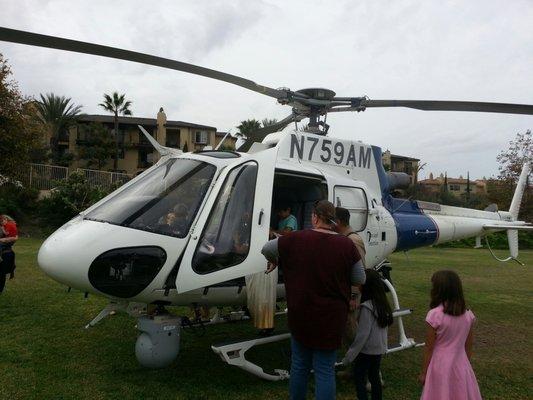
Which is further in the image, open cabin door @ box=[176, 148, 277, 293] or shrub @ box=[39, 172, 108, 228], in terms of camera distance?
shrub @ box=[39, 172, 108, 228]

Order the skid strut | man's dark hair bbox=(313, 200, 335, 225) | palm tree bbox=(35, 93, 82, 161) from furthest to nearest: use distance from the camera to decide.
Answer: palm tree bbox=(35, 93, 82, 161), the skid strut, man's dark hair bbox=(313, 200, 335, 225)

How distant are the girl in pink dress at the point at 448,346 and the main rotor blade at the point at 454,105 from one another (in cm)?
312

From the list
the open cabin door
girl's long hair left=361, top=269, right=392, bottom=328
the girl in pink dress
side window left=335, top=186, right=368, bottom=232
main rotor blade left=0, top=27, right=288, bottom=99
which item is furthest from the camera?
side window left=335, top=186, right=368, bottom=232

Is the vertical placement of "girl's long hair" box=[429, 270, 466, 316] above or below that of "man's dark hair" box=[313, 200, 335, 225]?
below

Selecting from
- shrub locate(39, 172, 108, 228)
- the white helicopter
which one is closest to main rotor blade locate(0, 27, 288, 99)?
the white helicopter

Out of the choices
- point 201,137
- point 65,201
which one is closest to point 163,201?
point 65,201

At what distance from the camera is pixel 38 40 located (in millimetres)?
3895

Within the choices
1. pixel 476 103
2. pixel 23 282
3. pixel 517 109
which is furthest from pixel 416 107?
pixel 23 282

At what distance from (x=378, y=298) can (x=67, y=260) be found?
107 inches

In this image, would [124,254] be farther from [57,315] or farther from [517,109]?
[517,109]

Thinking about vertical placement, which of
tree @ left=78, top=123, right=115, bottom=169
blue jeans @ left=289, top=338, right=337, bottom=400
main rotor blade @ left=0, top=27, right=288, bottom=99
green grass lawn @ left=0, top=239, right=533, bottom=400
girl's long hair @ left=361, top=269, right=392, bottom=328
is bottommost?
green grass lawn @ left=0, top=239, right=533, bottom=400

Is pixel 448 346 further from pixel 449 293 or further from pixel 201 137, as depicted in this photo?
pixel 201 137

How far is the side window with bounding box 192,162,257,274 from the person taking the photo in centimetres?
432

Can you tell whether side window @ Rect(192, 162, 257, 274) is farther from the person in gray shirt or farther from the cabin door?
the cabin door
